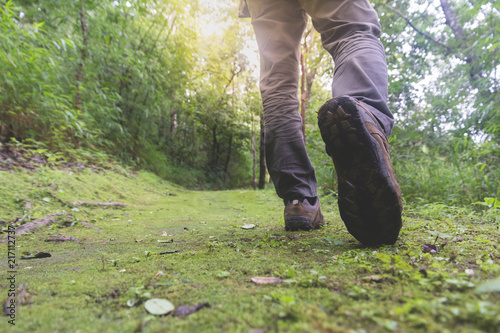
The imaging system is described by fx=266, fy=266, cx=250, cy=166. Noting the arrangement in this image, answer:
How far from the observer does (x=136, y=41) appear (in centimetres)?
622

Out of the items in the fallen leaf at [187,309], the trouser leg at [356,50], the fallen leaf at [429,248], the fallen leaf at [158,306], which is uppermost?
the trouser leg at [356,50]

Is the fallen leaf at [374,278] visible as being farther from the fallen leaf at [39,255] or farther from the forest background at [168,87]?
the fallen leaf at [39,255]

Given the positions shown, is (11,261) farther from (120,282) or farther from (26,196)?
(26,196)

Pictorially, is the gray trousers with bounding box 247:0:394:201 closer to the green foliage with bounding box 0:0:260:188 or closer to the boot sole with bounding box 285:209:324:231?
the boot sole with bounding box 285:209:324:231

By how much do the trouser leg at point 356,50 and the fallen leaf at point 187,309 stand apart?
861 mm

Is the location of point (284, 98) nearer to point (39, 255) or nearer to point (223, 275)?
point (223, 275)

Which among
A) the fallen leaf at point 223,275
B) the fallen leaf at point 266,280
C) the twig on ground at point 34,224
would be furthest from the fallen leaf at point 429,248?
A: the twig on ground at point 34,224

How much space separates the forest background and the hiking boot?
1.77ft

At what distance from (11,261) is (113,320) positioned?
0.85 meters

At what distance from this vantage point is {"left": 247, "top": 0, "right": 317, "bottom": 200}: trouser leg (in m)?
1.58

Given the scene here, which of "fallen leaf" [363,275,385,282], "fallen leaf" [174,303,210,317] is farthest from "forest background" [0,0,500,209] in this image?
"fallen leaf" [174,303,210,317]

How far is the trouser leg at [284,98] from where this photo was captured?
5.17 feet

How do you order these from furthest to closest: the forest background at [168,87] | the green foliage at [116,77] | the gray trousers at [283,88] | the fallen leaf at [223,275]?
the green foliage at [116,77]
the forest background at [168,87]
the gray trousers at [283,88]
the fallen leaf at [223,275]

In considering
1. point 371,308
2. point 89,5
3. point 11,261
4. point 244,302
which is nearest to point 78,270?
point 11,261
